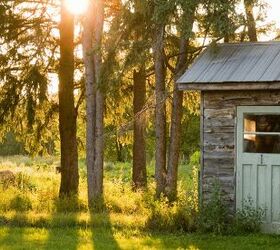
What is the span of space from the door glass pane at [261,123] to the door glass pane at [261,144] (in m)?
0.13

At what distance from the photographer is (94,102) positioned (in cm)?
1762

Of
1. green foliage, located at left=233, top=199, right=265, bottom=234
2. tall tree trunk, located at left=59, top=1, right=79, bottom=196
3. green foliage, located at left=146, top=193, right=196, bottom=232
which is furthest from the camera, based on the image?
tall tree trunk, located at left=59, top=1, right=79, bottom=196

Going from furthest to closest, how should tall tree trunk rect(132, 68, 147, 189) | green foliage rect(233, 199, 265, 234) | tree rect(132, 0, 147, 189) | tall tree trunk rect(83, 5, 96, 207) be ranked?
tall tree trunk rect(132, 68, 147, 189) → tree rect(132, 0, 147, 189) → tall tree trunk rect(83, 5, 96, 207) → green foliage rect(233, 199, 265, 234)

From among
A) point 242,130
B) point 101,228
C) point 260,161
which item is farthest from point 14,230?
point 260,161

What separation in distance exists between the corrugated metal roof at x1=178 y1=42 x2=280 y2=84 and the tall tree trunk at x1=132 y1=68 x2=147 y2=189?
618cm

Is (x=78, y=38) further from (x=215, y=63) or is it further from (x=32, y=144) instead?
(x=215, y=63)

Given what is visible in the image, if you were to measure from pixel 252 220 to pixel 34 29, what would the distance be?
9.54 meters

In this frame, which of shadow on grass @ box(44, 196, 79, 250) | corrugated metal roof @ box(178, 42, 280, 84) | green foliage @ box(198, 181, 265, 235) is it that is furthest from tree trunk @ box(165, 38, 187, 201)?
green foliage @ box(198, 181, 265, 235)

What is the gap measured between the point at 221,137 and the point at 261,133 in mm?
782

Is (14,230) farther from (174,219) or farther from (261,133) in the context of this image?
(261,133)

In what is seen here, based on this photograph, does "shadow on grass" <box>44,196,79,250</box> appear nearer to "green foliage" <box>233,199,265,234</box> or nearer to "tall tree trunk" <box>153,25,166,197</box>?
"tall tree trunk" <box>153,25,166,197</box>

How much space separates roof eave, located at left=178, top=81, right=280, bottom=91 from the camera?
12.3 m

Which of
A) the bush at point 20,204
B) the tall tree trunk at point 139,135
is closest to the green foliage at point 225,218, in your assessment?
the bush at point 20,204

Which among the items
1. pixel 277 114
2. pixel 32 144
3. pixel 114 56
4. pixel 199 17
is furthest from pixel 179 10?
pixel 32 144
